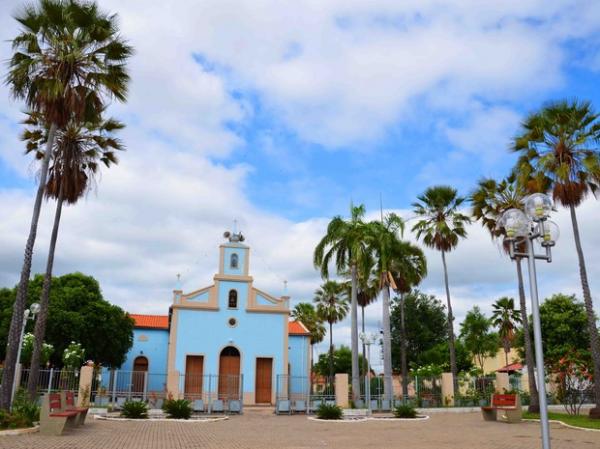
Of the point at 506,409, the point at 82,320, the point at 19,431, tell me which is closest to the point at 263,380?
the point at 82,320

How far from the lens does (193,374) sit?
30.2 metres

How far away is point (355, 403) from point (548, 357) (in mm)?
16819

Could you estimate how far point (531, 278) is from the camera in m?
7.25

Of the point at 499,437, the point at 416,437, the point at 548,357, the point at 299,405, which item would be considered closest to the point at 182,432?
the point at 416,437

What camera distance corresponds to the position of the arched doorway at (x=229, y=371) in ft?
99.2

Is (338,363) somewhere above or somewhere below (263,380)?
above

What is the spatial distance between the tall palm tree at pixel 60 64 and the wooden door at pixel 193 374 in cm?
1640

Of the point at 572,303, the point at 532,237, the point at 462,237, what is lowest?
the point at 532,237

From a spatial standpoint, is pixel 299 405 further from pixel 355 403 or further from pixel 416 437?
pixel 416 437

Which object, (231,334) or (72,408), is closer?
(72,408)

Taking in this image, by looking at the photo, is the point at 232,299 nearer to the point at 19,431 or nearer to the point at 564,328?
the point at 19,431

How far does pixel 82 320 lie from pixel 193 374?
22.4 ft

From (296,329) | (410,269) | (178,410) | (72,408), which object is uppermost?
(410,269)

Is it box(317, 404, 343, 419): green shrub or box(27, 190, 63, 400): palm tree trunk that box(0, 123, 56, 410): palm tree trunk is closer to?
box(27, 190, 63, 400): palm tree trunk
